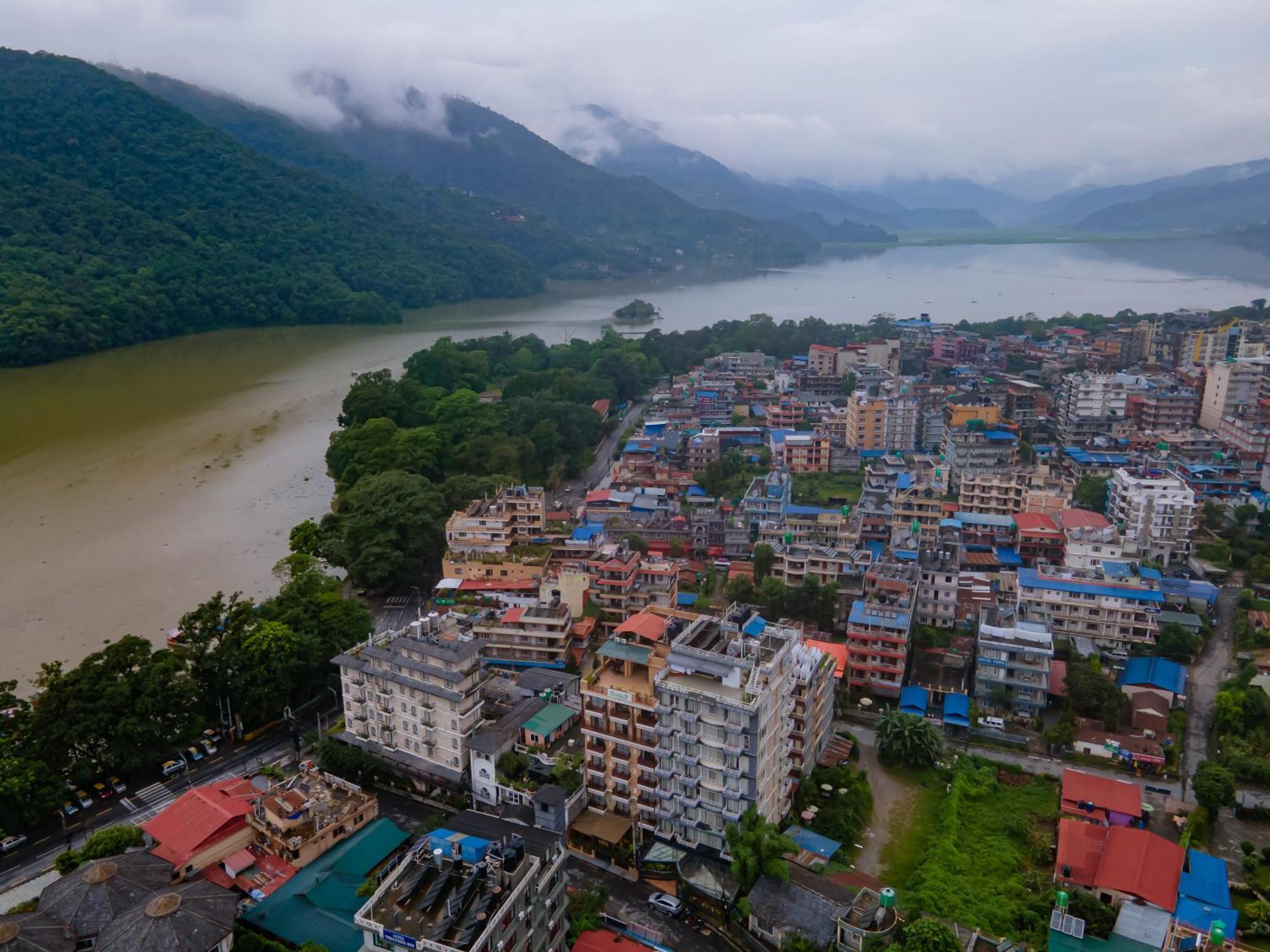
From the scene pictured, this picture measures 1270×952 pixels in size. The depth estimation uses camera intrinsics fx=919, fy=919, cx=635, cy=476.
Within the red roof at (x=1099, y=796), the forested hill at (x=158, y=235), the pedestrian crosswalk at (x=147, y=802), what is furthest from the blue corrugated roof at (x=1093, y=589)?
the forested hill at (x=158, y=235)

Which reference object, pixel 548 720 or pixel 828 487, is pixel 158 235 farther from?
pixel 548 720

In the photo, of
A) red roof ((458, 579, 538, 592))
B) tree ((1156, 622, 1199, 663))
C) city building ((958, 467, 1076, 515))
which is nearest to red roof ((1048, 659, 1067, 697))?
tree ((1156, 622, 1199, 663))

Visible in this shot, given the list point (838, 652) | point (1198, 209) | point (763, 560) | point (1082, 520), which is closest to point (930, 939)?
point (838, 652)

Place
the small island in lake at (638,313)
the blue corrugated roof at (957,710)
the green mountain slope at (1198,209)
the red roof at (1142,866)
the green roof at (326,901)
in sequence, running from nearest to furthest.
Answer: the green roof at (326,901)
the red roof at (1142,866)
the blue corrugated roof at (957,710)
the small island in lake at (638,313)
the green mountain slope at (1198,209)

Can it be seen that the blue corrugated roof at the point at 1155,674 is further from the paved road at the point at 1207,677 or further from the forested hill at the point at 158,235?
the forested hill at the point at 158,235

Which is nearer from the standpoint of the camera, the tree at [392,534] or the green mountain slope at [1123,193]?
the tree at [392,534]

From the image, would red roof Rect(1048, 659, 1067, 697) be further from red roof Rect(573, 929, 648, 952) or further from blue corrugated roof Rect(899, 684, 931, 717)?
red roof Rect(573, 929, 648, 952)

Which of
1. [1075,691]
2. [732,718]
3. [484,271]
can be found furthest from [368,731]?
[484,271]
